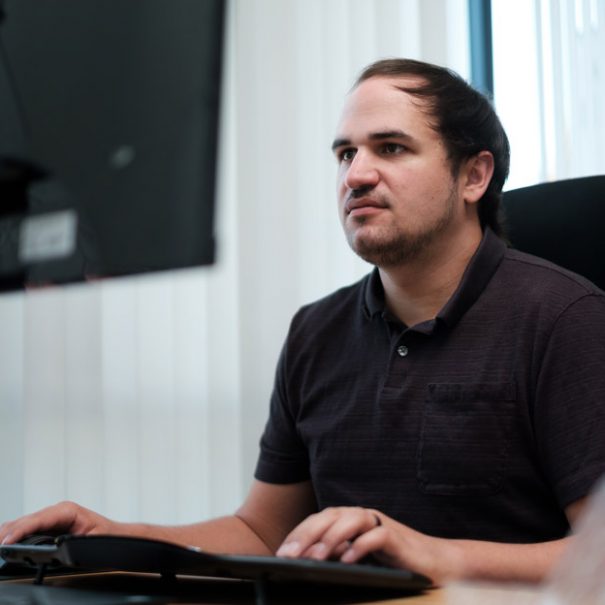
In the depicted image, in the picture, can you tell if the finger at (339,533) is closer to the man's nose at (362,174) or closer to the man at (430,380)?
the man at (430,380)

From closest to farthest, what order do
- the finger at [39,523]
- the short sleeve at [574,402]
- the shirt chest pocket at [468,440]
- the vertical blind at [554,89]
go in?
the finger at [39,523]
the short sleeve at [574,402]
the shirt chest pocket at [468,440]
the vertical blind at [554,89]

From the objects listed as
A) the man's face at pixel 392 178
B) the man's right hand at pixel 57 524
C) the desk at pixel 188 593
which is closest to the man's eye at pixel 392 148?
the man's face at pixel 392 178

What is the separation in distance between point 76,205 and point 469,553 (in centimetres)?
59

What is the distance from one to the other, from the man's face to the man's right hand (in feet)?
2.05

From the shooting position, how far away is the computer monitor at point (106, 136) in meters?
0.58

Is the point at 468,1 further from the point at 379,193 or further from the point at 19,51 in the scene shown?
the point at 19,51

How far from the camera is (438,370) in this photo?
1317mm

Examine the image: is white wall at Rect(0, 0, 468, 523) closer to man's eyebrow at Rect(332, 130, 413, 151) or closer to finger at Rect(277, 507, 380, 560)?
man's eyebrow at Rect(332, 130, 413, 151)

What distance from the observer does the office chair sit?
1.32 metres

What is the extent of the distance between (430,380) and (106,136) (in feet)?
2.65

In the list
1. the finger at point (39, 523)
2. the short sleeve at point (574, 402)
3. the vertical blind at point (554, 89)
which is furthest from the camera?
the vertical blind at point (554, 89)

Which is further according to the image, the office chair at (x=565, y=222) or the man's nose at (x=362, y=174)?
the man's nose at (x=362, y=174)

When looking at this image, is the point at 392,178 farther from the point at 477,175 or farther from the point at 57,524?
the point at 57,524

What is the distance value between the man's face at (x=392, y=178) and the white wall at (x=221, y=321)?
21.4 inches
